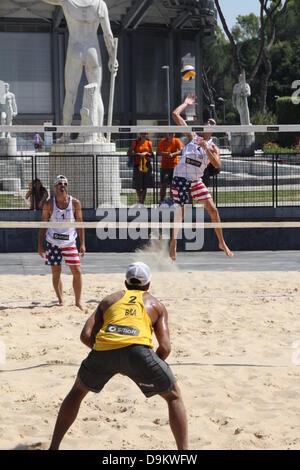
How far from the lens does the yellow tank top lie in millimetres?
4883

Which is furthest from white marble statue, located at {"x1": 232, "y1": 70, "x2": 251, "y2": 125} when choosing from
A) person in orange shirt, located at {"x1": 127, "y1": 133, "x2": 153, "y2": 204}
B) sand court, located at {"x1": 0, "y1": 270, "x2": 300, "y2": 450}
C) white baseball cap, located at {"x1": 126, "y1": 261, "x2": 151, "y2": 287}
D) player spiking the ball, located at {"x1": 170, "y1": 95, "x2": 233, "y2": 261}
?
white baseball cap, located at {"x1": 126, "y1": 261, "x2": 151, "y2": 287}

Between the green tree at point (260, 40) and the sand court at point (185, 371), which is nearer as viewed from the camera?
the sand court at point (185, 371)

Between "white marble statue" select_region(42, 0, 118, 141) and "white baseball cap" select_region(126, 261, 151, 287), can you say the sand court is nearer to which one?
"white baseball cap" select_region(126, 261, 151, 287)

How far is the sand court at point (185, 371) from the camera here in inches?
224

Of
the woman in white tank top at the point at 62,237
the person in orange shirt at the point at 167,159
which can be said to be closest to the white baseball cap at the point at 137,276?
the woman in white tank top at the point at 62,237

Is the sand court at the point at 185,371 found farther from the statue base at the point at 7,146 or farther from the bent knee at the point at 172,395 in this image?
the statue base at the point at 7,146

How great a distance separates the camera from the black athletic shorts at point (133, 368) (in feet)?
15.9

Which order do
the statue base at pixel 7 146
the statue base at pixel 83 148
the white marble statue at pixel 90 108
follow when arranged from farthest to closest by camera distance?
the statue base at pixel 7 146
the white marble statue at pixel 90 108
the statue base at pixel 83 148

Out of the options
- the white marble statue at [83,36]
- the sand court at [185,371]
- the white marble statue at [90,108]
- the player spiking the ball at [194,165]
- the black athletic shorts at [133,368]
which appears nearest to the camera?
the black athletic shorts at [133,368]

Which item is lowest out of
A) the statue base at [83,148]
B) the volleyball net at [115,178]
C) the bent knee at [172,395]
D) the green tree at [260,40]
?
the bent knee at [172,395]

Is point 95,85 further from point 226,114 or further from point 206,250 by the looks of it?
point 226,114

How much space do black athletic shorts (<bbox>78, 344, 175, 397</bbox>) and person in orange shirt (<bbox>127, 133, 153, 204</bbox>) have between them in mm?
10701

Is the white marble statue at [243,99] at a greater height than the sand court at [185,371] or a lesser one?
greater

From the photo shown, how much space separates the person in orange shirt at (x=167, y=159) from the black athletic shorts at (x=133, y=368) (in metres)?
10.4
